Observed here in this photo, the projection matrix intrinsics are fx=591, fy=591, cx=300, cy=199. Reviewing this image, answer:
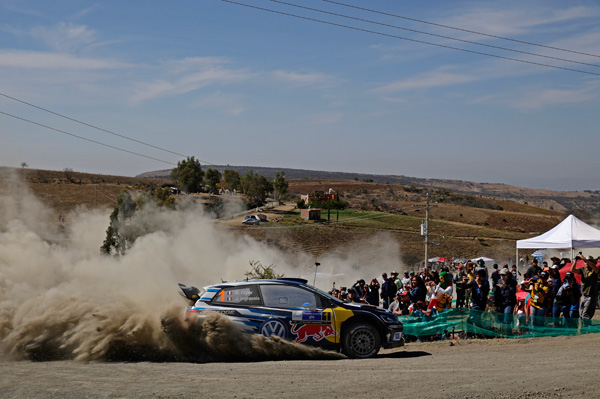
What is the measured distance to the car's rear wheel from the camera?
35.9 feet

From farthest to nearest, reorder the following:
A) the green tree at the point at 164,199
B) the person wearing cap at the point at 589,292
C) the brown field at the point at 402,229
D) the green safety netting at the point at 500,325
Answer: the brown field at the point at 402,229
the green tree at the point at 164,199
the person wearing cap at the point at 589,292
the green safety netting at the point at 500,325

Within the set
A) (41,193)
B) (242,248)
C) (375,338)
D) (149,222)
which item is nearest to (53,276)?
(375,338)

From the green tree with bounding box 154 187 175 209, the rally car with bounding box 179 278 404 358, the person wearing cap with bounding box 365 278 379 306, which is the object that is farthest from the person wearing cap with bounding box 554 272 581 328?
the green tree with bounding box 154 187 175 209

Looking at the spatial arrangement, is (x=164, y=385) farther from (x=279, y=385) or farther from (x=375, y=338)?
(x=375, y=338)

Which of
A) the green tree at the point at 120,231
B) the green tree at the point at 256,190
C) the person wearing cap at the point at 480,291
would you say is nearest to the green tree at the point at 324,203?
the green tree at the point at 256,190

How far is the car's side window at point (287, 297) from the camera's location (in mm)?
11094

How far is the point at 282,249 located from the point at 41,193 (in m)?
35.2

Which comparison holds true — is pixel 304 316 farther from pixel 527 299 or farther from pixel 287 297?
pixel 527 299

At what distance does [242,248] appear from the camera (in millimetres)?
56031

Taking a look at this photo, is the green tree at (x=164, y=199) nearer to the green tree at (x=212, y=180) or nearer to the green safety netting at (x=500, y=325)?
the green tree at (x=212, y=180)

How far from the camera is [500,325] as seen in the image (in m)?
13.4

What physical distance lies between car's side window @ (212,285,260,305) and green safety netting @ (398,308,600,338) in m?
4.87

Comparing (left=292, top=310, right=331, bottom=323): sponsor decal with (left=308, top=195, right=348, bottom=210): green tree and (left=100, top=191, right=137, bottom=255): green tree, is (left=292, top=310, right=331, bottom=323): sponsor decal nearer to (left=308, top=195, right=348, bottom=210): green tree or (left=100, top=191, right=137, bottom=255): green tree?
(left=100, top=191, right=137, bottom=255): green tree

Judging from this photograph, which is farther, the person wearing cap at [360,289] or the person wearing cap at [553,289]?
the person wearing cap at [360,289]
